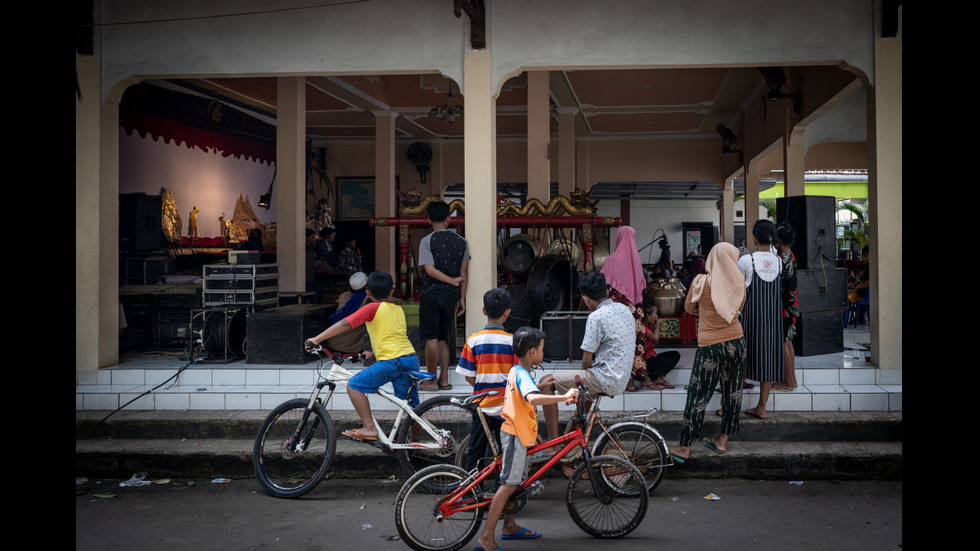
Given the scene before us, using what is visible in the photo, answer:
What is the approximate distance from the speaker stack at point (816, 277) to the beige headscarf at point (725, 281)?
300cm

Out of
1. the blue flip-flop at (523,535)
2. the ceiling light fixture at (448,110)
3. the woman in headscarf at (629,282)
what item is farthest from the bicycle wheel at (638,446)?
the ceiling light fixture at (448,110)

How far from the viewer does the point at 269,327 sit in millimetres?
7531

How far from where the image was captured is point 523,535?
163 inches

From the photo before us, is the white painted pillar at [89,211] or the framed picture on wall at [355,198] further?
the framed picture on wall at [355,198]

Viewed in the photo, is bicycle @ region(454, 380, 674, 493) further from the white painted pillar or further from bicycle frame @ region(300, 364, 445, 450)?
the white painted pillar

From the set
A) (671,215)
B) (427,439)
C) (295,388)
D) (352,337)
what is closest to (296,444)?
(427,439)

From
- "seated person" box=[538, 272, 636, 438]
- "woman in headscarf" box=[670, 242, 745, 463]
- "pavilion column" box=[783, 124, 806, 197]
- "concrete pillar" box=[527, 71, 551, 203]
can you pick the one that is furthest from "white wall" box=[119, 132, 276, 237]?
"pavilion column" box=[783, 124, 806, 197]

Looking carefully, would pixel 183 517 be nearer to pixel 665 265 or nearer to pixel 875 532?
pixel 875 532

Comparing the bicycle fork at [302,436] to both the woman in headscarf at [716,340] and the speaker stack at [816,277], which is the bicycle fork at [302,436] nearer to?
A: the woman in headscarf at [716,340]

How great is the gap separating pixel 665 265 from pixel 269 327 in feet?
26.5

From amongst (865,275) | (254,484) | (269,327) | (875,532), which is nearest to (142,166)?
(269,327)

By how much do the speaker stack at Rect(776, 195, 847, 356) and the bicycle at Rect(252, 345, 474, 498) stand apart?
4573mm

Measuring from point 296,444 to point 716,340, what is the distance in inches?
122

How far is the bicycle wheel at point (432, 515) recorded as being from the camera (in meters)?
3.85
